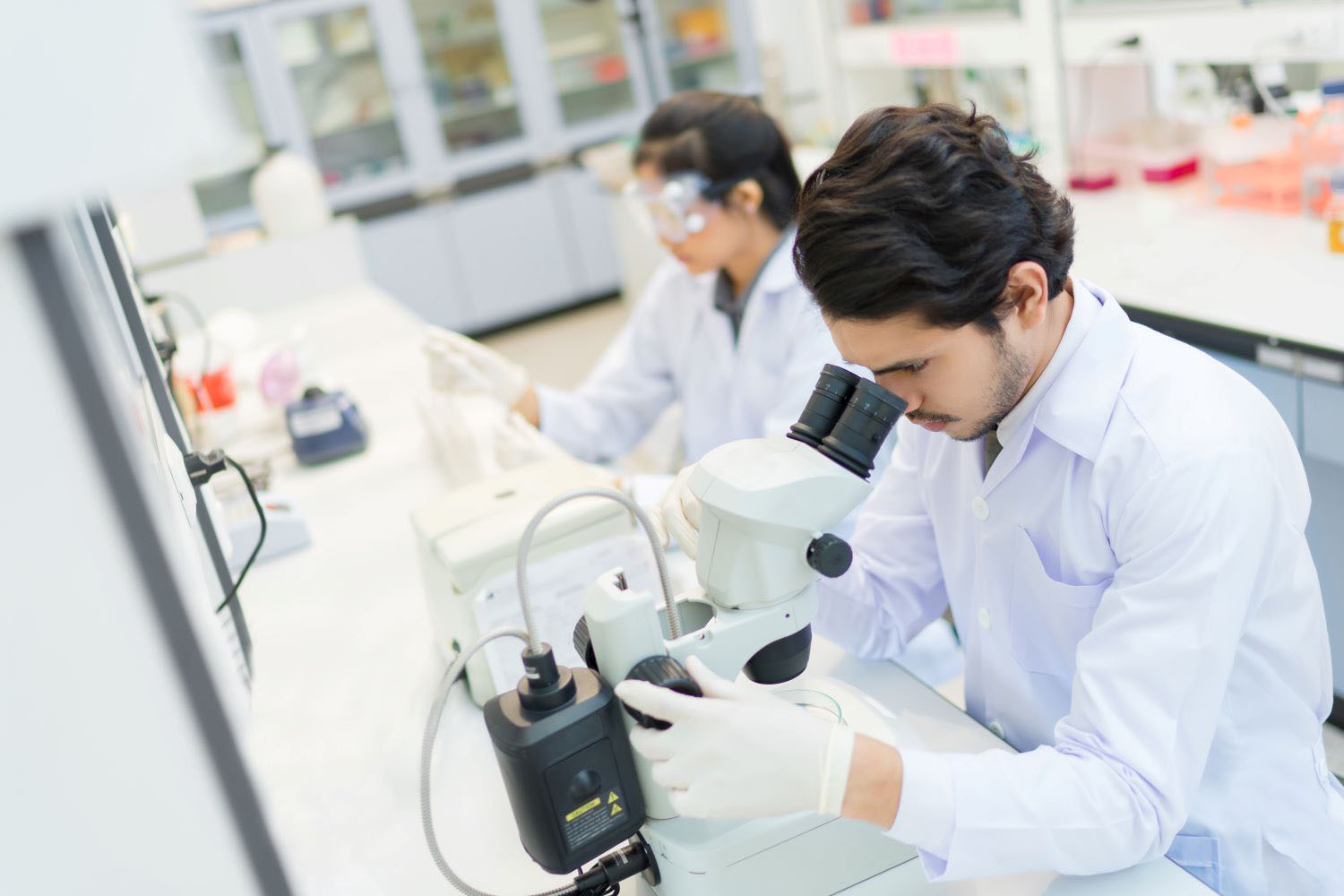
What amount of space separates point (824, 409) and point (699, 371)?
130cm

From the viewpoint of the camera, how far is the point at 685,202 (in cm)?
194

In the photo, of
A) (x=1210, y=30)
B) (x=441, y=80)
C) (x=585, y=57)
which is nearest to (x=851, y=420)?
(x=1210, y=30)

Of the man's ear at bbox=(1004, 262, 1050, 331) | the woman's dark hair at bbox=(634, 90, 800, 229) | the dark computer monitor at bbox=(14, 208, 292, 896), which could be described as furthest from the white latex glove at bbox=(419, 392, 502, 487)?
the dark computer monitor at bbox=(14, 208, 292, 896)

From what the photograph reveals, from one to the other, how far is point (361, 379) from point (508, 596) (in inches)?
64.9

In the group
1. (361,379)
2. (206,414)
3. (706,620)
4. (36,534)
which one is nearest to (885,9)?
(361,379)

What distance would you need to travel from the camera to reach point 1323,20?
215 centimetres

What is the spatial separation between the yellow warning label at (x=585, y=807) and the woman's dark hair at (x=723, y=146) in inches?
50.7

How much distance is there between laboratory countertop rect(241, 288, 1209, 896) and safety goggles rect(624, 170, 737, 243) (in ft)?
2.14

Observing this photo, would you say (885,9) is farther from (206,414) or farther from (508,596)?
(508,596)

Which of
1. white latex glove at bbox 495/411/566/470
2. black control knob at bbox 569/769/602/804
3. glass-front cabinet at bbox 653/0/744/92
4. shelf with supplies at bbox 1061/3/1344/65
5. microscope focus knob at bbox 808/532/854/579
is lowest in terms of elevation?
white latex glove at bbox 495/411/566/470

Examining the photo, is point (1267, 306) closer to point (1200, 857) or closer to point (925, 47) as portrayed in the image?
point (1200, 857)

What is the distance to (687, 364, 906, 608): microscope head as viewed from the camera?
2.89ft

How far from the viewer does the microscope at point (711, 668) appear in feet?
2.87

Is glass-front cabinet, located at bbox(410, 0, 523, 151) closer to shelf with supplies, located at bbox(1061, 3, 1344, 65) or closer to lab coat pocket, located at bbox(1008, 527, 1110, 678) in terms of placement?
shelf with supplies, located at bbox(1061, 3, 1344, 65)
